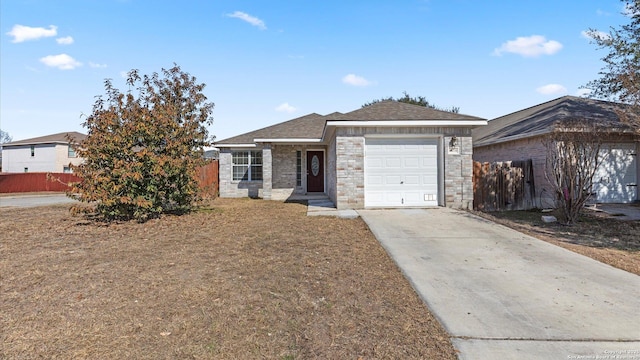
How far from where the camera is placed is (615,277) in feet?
14.9

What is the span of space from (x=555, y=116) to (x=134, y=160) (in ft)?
47.2

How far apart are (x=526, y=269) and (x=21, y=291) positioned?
6.77 m

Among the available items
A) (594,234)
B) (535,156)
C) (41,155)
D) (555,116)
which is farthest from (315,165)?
(41,155)

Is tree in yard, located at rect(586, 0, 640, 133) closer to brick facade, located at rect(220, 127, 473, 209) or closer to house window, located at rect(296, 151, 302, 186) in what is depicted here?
brick facade, located at rect(220, 127, 473, 209)

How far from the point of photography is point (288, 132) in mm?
16531

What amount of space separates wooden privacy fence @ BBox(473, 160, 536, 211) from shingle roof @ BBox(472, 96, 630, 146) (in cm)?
175

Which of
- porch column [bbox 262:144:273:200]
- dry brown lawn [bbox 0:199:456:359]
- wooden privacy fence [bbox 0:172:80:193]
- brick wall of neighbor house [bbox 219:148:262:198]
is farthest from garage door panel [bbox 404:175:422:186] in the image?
wooden privacy fence [bbox 0:172:80:193]

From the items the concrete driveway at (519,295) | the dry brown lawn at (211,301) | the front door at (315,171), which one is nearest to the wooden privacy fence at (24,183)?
the front door at (315,171)

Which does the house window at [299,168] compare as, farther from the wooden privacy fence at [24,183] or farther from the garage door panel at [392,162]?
the wooden privacy fence at [24,183]

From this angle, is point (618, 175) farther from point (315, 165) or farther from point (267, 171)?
point (267, 171)

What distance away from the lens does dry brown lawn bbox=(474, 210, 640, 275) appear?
5.64 meters

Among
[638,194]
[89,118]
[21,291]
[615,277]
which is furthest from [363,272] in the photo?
[638,194]

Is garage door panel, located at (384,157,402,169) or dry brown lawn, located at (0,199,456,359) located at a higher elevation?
garage door panel, located at (384,157,402,169)

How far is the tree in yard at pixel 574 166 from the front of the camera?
8438 mm
